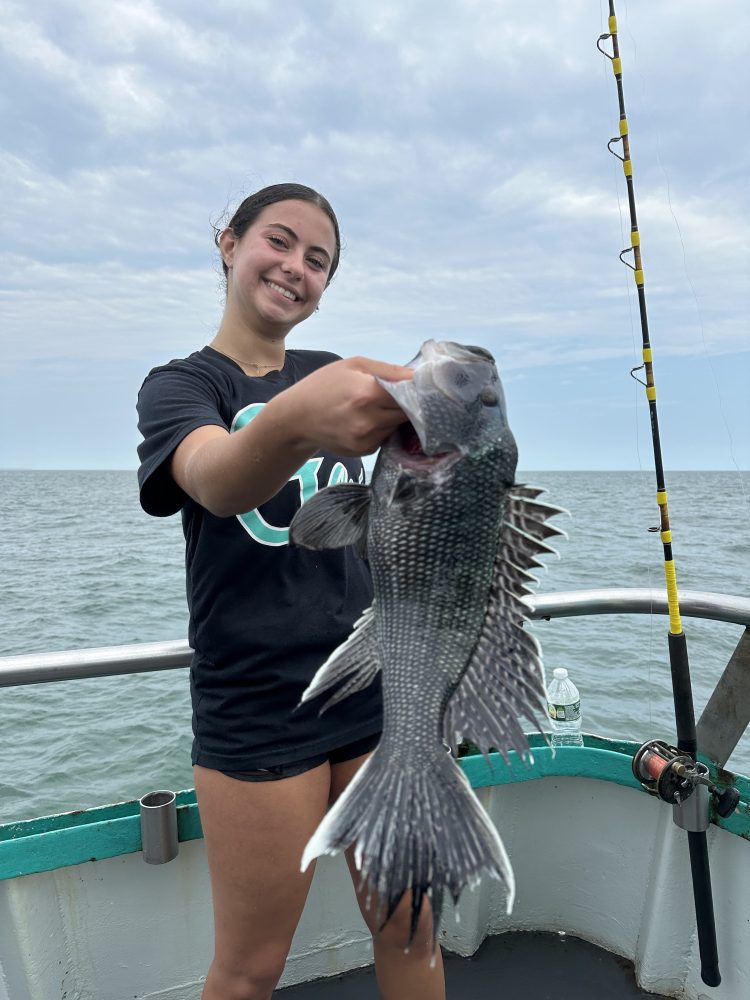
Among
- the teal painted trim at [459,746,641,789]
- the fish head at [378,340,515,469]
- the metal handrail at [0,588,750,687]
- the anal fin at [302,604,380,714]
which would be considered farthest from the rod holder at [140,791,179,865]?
the fish head at [378,340,515,469]

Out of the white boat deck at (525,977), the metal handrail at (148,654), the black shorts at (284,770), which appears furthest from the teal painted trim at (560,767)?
the black shorts at (284,770)

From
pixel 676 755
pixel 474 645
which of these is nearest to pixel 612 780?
pixel 676 755

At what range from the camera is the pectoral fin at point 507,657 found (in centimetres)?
135

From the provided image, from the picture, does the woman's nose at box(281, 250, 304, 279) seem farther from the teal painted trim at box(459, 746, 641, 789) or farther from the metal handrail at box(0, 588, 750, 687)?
the teal painted trim at box(459, 746, 641, 789)

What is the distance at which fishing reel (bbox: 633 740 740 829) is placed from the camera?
251cm

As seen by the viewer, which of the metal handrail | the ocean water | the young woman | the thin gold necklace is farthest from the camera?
the ocean water

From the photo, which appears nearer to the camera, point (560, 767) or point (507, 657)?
point (507, 657)

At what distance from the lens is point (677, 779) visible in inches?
99.5

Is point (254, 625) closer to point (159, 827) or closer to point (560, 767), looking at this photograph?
point (159, 827)

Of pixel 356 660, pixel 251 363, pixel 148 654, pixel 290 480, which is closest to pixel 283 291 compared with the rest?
pixel 251 363

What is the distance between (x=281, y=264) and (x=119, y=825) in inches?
76.3

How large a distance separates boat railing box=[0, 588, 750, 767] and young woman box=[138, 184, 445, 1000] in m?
0.48

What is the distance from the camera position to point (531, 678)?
136 cm

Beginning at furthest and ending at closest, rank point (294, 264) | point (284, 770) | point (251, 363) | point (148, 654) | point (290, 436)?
point (148, 654)
point (251, 363)
point (294, 264)
point (284, 770)
point (290, 436)
